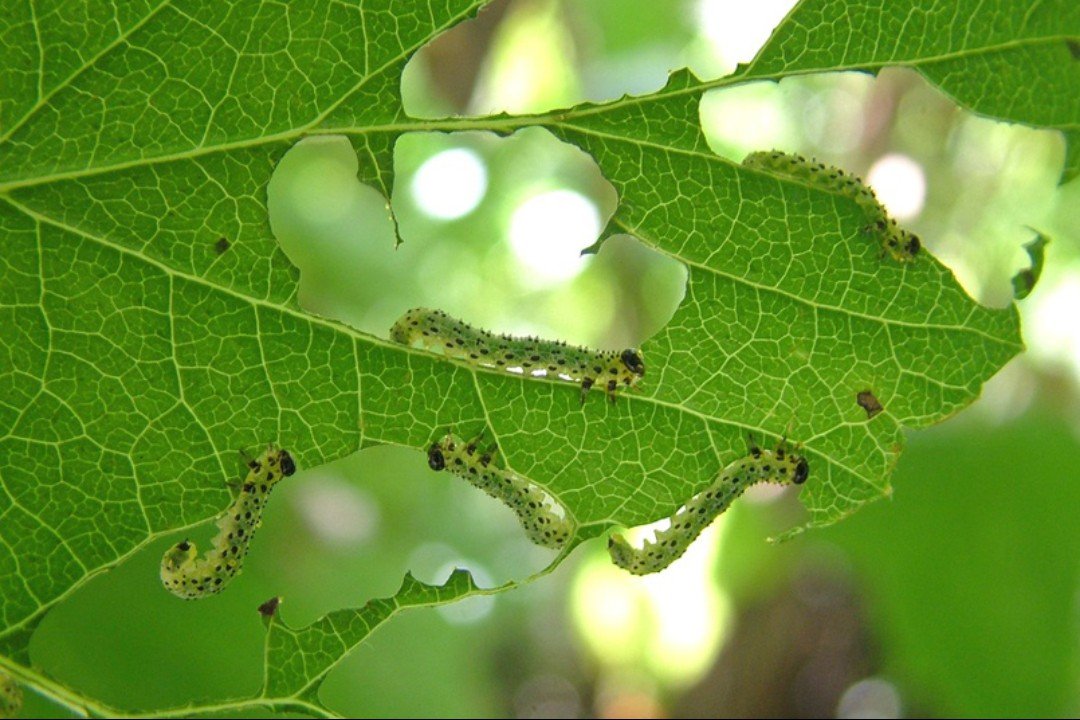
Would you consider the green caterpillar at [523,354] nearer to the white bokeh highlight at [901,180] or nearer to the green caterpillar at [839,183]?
the green caterpillar at [839,183]

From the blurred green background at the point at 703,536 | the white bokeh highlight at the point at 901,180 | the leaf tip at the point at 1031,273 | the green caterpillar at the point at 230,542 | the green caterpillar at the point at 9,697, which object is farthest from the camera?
the white bokeh highlight at the point at 901,180

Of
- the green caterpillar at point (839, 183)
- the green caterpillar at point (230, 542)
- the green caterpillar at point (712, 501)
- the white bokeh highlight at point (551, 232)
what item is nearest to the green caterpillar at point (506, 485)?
the green caterpillar at point (712, 501)

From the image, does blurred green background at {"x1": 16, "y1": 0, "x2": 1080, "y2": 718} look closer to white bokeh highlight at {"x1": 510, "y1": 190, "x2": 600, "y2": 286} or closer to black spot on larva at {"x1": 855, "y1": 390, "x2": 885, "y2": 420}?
white bokeh highlight at {"x1": 510, "y1": 190, "x2": 600, "y2": 286}

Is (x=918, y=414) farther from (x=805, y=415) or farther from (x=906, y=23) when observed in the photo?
(x=906, y=23)

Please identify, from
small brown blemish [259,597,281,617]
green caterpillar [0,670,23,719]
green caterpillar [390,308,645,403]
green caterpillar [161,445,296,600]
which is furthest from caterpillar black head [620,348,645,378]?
green caterpillar [0,670,23,719]

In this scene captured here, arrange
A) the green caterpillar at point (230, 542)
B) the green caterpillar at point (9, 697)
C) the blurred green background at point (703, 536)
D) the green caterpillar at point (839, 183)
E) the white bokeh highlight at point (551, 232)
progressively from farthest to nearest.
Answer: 1. the white bokeh highlight at point (551, 232)
2. the blurred green background at point (703, 536)
3. the green caterpillar at point (9, 697)
4. the green caterpillar at point (839, 183)
5. the green caterpillar at point (230, 542)
